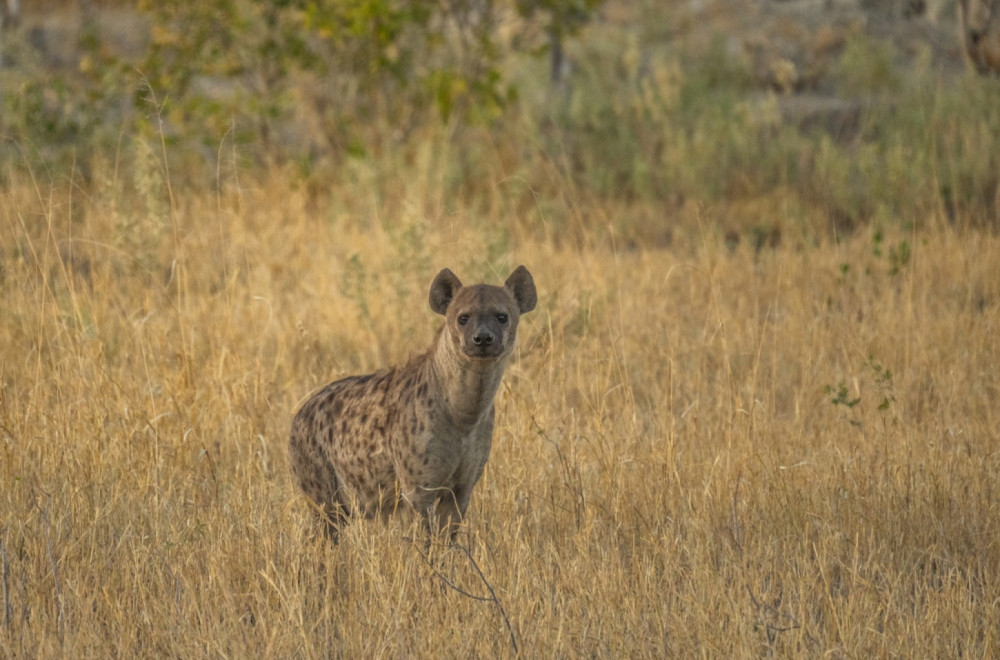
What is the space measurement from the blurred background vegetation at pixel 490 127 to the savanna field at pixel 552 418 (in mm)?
91

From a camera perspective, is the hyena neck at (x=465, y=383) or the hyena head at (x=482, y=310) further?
the hyena neck at (x=465, y=383)

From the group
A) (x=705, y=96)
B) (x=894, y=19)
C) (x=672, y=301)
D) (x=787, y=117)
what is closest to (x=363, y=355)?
(x=672, y=301)

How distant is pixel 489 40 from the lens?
11.5 meters

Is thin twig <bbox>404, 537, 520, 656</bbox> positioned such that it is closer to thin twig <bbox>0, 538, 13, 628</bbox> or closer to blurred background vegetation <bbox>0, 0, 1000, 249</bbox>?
thin twig <bbox>0, 538, 13, 628</bbox>

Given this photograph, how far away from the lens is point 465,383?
442cm

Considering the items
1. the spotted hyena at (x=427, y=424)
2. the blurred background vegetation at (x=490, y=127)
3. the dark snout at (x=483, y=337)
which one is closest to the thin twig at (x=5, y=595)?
the spotted hyena at (x=427, y=424)

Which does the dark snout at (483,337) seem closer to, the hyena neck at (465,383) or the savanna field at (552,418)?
the hyena neck at (465,383)

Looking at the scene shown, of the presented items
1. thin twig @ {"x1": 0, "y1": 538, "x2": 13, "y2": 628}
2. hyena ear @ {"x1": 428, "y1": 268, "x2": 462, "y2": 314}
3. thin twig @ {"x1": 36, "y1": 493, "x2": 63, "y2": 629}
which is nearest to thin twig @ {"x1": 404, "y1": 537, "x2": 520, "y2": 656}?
hyena ear @ {"x1": 428, "y1": 268, "x2": 462, "y2": 314}

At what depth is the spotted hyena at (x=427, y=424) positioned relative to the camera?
4434 millimetres

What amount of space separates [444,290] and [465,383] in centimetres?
50

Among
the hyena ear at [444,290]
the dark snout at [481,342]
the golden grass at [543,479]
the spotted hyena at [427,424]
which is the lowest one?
the golden grass at [543,479]

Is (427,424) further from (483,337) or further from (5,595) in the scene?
(5,595)

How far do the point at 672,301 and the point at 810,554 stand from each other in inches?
144

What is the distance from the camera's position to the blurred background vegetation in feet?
34.2
